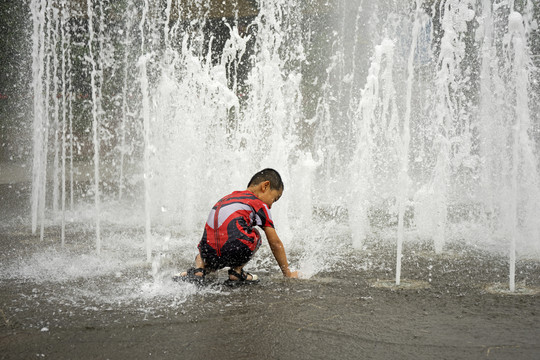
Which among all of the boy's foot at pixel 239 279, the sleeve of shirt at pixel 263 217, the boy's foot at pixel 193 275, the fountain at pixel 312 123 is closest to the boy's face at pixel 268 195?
the sleeve of shirt at pixel 263 217

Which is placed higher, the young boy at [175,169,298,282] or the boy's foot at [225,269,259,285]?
the young boy at [175,169,298,282]

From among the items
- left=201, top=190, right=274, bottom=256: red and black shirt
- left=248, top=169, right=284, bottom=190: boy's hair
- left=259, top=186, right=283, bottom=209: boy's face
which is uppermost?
A: left=248, top=169, right=284, bottom=190: boy's hair

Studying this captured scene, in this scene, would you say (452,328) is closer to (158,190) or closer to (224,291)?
(224,291)

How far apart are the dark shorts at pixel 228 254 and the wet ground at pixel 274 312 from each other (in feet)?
0.48

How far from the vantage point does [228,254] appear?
3.14m

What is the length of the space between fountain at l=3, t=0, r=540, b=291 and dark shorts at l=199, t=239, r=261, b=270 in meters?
0.85

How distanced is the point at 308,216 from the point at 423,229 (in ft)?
4.55

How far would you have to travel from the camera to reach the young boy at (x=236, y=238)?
3.14 meters

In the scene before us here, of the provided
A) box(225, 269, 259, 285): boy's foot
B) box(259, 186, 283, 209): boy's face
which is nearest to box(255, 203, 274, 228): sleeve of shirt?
box(259, 186, 283, 209): boy's face

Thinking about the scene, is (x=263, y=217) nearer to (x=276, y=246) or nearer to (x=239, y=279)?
(x=276, y=246)

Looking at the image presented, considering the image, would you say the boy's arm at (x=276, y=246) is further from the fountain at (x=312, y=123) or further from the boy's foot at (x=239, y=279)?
the fountain at (x=312, y=123)

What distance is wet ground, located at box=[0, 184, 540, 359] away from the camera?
2.19m

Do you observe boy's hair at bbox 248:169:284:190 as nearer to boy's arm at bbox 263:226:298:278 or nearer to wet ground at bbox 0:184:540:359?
boy's arm at bbox 263:226:298:278

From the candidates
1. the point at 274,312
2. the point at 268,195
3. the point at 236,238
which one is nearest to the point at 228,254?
the point at 236,238
